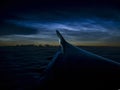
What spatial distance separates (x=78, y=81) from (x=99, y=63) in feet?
3.49

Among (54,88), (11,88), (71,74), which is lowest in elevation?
(11,88)

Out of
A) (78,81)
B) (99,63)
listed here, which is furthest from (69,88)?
(99,63)

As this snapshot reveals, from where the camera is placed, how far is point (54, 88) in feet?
11.9

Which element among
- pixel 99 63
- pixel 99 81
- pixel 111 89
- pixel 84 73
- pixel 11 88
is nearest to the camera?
pixel 111 89

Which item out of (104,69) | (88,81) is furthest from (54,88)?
(104,69)

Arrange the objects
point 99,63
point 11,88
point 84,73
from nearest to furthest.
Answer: point 84,73 < point 99,63 < point 11,88

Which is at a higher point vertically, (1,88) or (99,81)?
(99,81)

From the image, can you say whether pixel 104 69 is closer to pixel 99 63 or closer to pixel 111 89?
pixel 99 63

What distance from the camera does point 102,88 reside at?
3.26 m

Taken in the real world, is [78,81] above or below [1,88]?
above

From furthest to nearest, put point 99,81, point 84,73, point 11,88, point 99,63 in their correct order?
point 11,88
point 99,63
point 84,73
point 99,81

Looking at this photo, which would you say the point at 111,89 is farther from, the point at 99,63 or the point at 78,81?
the point at 99,63

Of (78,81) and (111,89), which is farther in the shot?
(78,81)

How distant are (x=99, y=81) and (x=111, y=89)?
0.30 meters
